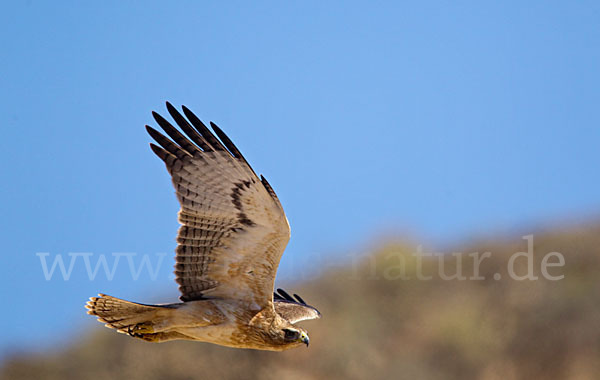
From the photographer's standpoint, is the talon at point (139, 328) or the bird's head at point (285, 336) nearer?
the talon at point (139, 328)

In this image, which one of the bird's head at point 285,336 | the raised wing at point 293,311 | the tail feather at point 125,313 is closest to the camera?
the tail feather at point 125,313

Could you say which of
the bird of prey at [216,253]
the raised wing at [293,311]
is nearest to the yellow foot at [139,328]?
the bird of prey at [216,253]

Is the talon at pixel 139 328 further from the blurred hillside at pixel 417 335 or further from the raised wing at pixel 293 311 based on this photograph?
the blurred hillside at pixel 417 335

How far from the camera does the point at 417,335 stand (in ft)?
54.9

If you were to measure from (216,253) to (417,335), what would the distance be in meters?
10.1

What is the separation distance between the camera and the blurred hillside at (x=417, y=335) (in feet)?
48.8

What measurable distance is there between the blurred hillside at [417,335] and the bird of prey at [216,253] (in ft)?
23.6

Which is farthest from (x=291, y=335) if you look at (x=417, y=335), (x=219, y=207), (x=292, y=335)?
(x=417, y=335)

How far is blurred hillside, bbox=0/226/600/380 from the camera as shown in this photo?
14.9m

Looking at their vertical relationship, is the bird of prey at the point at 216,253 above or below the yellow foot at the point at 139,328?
above

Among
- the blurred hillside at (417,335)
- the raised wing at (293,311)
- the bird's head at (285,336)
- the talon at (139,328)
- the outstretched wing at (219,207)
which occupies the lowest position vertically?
the talon at (139,328)

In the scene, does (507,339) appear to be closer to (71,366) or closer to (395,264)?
→ (395,264)

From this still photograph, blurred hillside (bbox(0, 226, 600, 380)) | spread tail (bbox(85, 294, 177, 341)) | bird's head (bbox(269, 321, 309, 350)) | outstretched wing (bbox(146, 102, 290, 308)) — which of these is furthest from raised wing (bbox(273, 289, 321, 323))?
blurred hillside (bbox(0, 226, 600, 380))

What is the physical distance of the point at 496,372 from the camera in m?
15.9
